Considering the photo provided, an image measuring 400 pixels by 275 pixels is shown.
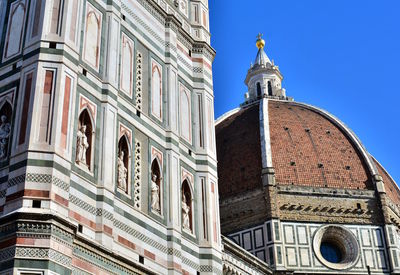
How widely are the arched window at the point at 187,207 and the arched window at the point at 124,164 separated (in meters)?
1.59

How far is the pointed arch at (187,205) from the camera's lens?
12.5 meters

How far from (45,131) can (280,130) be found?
36668mm

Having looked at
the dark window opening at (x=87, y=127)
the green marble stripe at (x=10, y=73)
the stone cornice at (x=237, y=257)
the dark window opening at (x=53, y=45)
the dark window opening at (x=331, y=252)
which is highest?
the dark window opening at (x=331, y=252)

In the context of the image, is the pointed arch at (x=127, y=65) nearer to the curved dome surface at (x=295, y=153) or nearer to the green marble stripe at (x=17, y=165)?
the green marble stripe at (x=17, y=165)

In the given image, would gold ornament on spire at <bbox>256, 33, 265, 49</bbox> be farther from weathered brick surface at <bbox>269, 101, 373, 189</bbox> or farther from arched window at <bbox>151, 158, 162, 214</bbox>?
arched window at <bbox>151, 158, 162, 214</bbox>

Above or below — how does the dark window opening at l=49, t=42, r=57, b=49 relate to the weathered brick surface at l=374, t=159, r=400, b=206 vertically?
below

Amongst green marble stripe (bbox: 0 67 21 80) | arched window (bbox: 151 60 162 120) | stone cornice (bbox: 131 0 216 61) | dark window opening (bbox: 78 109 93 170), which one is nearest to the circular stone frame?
stone cornice (bbox: 131 0 216 61)

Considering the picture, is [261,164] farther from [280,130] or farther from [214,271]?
[214,271]

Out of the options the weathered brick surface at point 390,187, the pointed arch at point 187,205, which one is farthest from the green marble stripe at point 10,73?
the weathered brick surface at point 390,187

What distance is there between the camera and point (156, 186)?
12.0 metres

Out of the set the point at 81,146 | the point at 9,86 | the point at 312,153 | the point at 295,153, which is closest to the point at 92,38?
the point at 9,86

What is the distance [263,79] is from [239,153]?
1218 centimetres

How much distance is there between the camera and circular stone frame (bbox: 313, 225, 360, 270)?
124ft

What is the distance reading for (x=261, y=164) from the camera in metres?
42.3
